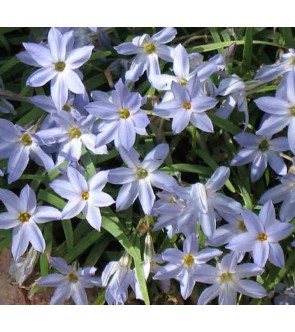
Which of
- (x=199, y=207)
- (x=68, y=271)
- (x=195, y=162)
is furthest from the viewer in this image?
(x=195, y=162)

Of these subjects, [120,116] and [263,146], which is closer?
[120,116]

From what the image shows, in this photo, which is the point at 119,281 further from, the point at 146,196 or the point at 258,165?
the point at 258,165

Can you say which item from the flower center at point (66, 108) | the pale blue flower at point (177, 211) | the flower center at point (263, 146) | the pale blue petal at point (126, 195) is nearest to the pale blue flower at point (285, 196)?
the flower center at point (263, 146)

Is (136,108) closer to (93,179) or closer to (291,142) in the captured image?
(93,179)

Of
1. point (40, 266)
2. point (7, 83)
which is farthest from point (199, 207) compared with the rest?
point (7, 83)

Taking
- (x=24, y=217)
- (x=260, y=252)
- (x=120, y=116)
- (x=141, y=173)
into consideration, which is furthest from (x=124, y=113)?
(x=260, y=252)

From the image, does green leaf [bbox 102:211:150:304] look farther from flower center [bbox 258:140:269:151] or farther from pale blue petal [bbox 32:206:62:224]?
flower center [bbox 258:140:269:151]
